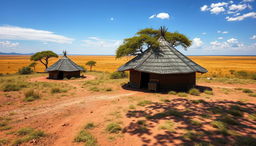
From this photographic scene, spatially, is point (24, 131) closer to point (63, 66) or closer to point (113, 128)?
point (113, 128)

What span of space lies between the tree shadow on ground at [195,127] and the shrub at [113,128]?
0.87 feet

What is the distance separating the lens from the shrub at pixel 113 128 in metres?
5.31

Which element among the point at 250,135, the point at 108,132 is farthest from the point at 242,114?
the point at 108,132

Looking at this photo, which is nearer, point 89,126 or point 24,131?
point 24,131

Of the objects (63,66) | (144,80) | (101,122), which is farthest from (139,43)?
(63,66)

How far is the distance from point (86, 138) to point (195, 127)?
4.30m

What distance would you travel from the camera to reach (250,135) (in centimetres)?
471

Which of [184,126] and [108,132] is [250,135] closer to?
[184,126]

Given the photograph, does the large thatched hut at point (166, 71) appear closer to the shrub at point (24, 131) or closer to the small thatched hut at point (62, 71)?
the shrub at point (24, 131)

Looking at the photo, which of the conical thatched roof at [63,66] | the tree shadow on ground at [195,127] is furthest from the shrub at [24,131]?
the conical thatched roof at [63,66]

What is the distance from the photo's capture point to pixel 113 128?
17.7 feet

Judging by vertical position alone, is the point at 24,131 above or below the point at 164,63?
below

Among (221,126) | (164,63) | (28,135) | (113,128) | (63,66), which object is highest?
(164,63)

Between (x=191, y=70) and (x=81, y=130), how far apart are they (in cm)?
1107
